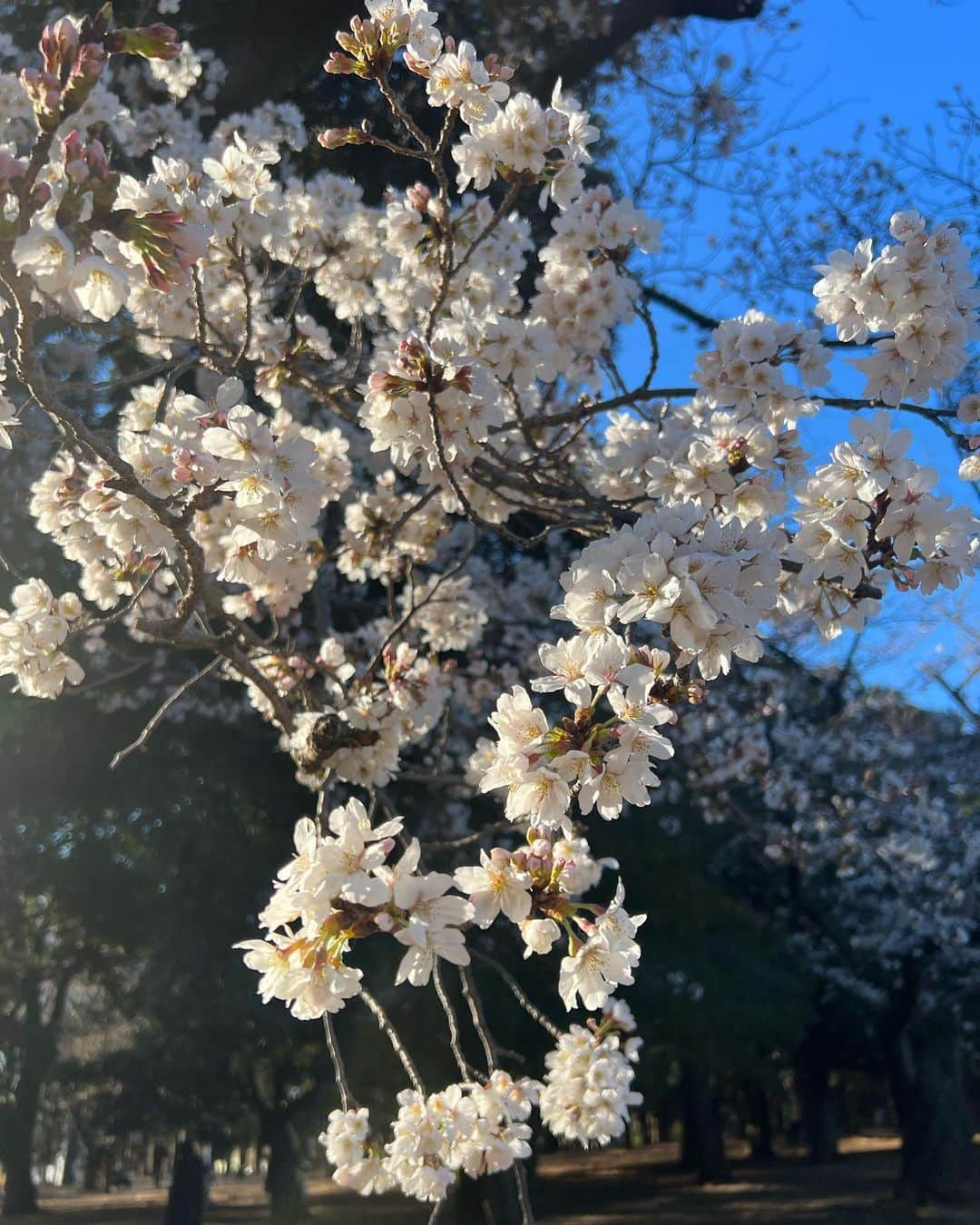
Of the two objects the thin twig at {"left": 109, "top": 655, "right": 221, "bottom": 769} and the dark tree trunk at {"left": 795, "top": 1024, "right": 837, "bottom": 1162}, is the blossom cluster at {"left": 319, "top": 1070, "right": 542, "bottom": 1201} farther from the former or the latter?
the dark tree trunk at {"left": 795, "top": 1024, "right": 837, "bottom": 1162}

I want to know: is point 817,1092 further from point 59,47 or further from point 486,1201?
point 59,47

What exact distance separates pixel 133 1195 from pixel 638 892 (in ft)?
53.4

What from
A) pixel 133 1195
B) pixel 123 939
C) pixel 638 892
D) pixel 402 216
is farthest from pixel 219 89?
pixel 133 1195

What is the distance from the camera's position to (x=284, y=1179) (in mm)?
12984

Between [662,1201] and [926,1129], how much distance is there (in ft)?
16.7

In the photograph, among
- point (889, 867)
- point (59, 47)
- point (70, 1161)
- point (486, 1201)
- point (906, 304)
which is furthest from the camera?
point (70, 1161)

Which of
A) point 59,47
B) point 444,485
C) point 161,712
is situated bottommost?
point 161,712

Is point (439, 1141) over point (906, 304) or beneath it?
beneath

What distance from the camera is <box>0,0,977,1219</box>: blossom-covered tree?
1542mm

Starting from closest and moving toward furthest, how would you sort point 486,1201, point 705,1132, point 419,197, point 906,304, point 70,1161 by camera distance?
point 906,304, point 419,197, point 486,1201, point 705,1132, point 70,1161

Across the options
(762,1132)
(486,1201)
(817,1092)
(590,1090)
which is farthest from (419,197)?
(762,1132)

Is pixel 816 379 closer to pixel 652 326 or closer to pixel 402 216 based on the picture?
pixel 652 326

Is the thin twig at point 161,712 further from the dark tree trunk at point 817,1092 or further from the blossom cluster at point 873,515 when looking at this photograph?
the dark tree trunk at point 817,1092

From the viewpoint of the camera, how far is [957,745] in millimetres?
15695
